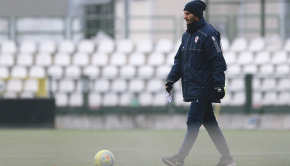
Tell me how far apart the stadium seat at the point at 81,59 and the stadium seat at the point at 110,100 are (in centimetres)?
168

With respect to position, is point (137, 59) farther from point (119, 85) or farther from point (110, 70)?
point (119, 85)

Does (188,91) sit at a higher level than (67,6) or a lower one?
lower

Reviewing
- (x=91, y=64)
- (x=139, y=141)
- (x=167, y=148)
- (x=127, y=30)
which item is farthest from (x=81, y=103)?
(x=167, y=148)

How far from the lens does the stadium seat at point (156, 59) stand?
1708cm

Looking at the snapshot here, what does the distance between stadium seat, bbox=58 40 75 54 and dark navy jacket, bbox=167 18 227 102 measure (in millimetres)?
11880

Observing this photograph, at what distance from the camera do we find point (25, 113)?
14.5 meters

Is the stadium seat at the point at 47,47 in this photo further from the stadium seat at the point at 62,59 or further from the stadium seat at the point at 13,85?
the stadium seat at the point at 13,85

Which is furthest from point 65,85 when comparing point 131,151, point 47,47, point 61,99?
point 131,151

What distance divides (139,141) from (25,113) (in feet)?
16.5

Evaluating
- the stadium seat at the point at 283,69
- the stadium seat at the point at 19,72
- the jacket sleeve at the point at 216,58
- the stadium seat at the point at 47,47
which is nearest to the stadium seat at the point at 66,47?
the stadium seat at the point at 47,47

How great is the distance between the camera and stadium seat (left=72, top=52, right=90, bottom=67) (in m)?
17.1

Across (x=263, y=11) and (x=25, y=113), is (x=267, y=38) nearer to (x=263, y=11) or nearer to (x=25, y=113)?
(x=263, y=11)

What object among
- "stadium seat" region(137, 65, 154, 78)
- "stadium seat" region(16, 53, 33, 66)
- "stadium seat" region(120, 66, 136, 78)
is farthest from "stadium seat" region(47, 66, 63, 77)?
"stadium seat" region(137, 65, 154, 78)

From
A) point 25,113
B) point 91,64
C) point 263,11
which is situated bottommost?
point 25,113
